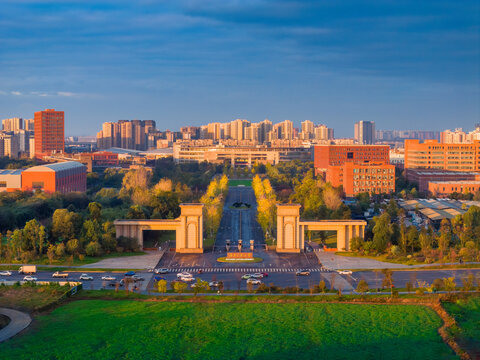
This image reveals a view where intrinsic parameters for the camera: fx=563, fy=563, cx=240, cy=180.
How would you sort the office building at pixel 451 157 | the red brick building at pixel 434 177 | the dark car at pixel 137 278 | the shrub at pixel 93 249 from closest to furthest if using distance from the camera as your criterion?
the dark car at pixel 137 278 < the shrub at pixel 93 249 < the red brick building at pixel 434 177 < the office building at pixel 451 157

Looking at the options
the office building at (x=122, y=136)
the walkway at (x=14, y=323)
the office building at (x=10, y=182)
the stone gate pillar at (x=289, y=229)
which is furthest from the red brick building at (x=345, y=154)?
the office building at (x=122, y=136)

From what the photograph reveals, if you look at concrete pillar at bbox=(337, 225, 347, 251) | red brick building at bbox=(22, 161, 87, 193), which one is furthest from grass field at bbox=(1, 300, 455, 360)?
red brick building at bbox=(22, 161, 87, 193)

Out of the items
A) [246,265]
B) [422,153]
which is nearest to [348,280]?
[246,265]

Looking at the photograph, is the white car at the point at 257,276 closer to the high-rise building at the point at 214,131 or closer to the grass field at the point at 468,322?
the grass field at the point at 468,322

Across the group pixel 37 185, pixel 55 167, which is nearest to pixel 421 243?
pixel 37 185

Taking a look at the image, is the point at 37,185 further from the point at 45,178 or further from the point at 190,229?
the point at 190,229

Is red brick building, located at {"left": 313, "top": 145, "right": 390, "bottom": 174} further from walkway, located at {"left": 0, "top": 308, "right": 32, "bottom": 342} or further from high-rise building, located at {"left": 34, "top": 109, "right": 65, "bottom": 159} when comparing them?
walkway, located at {"left": 0, "top": 308, "right": 32, "bottom": 342}
